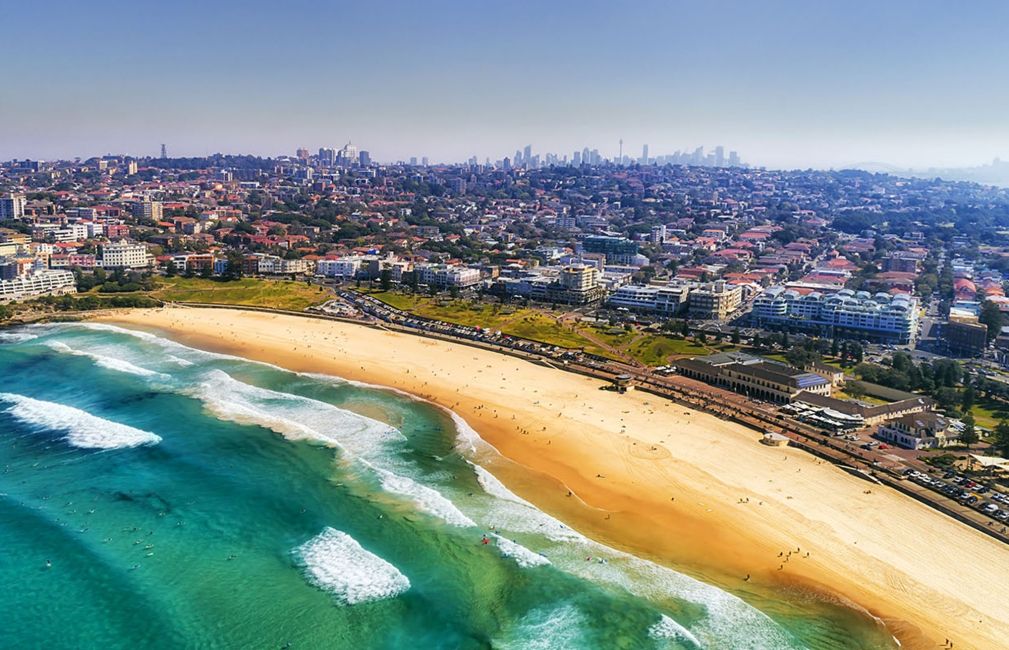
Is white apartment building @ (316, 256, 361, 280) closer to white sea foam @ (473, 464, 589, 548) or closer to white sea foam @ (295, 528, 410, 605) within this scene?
white sea foam @ (473, 464, 589, 548)

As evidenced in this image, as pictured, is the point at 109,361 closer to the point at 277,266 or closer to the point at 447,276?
the point at 447,276

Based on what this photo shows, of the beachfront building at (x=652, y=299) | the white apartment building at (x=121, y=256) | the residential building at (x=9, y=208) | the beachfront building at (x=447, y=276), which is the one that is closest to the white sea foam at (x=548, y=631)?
the beachfront building at (x=652, y=299)

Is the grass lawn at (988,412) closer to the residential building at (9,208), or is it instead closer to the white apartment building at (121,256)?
the white apartment building at (121,256)

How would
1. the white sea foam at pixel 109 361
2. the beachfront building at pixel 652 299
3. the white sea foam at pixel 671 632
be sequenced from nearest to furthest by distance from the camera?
the white sea foam at pixel 671 632 < the white sea foam at pixel 109 361 < the beachfront building at pixel 652 299

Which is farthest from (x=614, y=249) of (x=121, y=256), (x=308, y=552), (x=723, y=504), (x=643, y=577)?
(x=308, y=552)

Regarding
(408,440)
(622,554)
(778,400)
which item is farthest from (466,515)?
(778,400)

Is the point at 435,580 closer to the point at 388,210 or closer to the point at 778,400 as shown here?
the point at 778,400

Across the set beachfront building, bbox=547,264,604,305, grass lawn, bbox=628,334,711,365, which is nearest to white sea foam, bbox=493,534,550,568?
grass lawn, bbox=628,334,711,365
